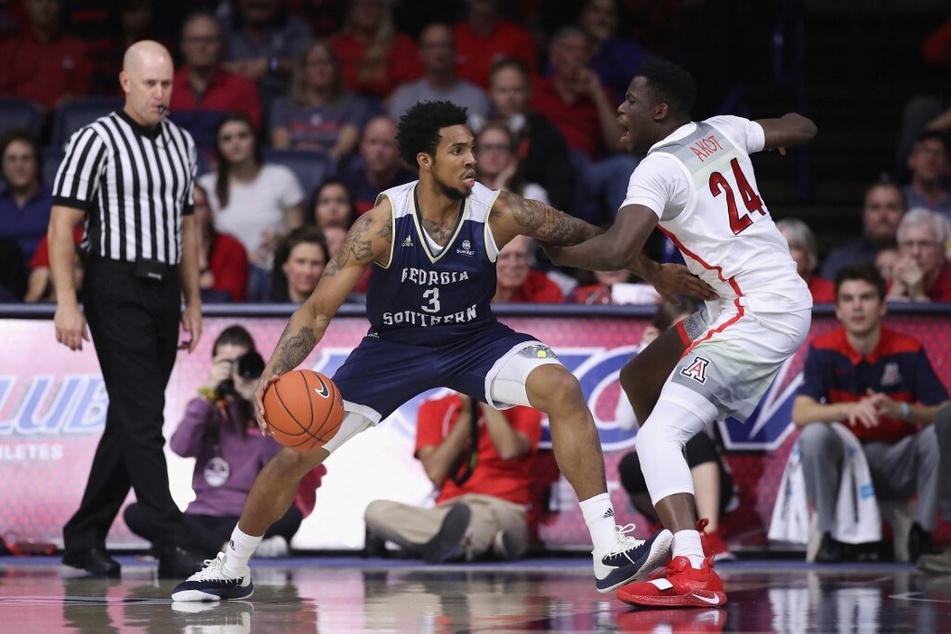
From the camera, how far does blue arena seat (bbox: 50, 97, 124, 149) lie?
10.5 meters

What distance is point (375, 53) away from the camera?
11.1m

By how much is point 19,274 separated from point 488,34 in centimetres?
401

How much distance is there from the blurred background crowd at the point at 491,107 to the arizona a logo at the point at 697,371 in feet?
8.32

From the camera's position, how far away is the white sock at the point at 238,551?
18.7 ft

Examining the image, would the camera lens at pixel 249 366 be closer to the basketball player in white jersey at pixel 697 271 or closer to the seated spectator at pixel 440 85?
the basketball player in white jersey at pixel 697 271

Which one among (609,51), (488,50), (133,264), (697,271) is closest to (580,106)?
(609,51)

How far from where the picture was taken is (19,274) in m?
9.20

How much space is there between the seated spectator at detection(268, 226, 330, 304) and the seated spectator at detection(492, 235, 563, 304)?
0.96 m

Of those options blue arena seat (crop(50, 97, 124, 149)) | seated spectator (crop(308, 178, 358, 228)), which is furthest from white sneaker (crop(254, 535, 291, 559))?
blue arena seat (crop(50, 97, 124, 149))

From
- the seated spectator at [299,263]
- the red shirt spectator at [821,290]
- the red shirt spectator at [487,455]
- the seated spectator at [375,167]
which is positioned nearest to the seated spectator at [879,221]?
the red shirt spectator at [821,290]

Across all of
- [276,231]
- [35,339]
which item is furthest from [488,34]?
[35,339]

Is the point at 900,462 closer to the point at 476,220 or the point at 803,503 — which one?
the point at 803,503

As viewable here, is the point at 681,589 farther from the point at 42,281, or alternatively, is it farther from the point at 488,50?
the point at 488,50

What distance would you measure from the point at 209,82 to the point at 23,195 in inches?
67.1
